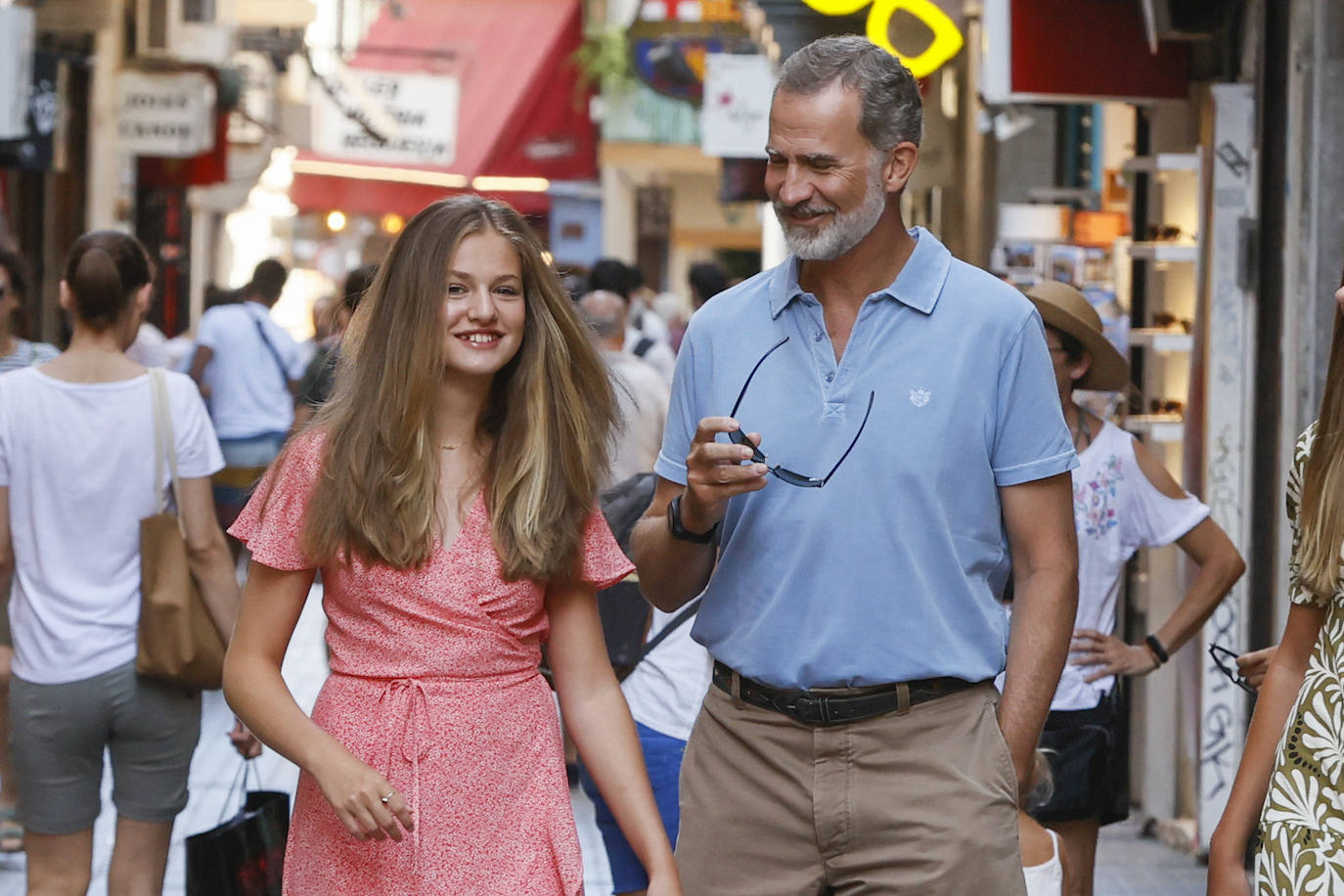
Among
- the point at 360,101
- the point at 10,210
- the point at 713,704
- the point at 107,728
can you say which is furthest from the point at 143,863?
the point at 360,101

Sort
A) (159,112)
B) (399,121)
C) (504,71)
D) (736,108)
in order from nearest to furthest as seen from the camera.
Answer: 1. (736,108)
2. (159,112)
3. (399,121)
4. (504,71)

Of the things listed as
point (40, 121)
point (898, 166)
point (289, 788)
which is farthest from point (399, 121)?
point (898, 166)

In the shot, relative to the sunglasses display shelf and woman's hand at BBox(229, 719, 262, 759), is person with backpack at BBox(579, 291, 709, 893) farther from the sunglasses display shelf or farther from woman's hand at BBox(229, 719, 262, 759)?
the sunglasses display shelf

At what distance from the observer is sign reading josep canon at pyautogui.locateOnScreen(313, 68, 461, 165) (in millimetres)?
24641

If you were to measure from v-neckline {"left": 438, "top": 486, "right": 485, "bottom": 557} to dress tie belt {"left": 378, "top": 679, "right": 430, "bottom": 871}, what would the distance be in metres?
0.23

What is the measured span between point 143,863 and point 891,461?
2.99 meters

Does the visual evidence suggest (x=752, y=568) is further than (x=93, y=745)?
No

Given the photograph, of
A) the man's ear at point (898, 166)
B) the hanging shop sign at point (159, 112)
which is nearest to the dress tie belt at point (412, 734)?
the man's ear at point (898, 166)

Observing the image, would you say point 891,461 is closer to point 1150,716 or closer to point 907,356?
point 907,356

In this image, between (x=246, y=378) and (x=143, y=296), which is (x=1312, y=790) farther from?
(x=246, y=378)

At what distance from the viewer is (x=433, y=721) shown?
3.46 metres

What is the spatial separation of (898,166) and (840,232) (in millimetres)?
186

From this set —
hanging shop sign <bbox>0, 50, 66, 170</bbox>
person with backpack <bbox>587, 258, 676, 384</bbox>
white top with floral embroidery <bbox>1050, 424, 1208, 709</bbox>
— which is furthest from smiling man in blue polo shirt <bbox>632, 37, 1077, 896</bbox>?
hanging shop sign <bbox>0, 50, 66, 170</bbox>

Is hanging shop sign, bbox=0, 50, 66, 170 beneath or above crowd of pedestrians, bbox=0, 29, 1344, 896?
above
